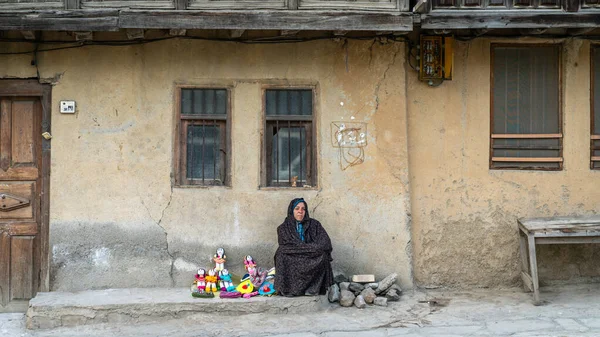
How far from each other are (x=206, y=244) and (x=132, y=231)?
0.89 metres

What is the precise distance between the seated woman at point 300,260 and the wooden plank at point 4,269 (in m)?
3.25

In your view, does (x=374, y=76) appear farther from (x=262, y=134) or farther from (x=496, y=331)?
(x=496, y=331)

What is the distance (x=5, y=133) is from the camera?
27.8 feet

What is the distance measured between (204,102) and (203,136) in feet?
1.35

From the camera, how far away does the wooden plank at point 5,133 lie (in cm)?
845

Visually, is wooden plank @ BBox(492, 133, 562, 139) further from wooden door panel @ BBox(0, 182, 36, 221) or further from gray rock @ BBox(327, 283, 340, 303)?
wooden door panel @ BBox(0, 182, 36, 221)

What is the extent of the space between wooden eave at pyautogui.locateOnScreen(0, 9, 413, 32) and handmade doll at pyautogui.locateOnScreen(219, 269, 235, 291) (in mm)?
2805

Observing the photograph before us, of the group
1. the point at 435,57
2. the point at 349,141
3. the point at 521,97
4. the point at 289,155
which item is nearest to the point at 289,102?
the point at 289,155

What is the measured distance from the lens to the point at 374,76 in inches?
338

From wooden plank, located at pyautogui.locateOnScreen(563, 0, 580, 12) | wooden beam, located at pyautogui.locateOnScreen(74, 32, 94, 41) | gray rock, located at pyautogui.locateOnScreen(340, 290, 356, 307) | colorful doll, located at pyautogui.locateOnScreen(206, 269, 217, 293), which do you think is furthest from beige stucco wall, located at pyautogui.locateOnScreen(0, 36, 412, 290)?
wooden plank, located at pyautogui.locateOnScreen(563, 0, 580, 12)

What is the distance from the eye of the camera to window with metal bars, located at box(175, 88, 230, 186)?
855 centimetres

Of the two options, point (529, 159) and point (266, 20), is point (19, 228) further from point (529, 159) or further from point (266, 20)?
point (529, 159)

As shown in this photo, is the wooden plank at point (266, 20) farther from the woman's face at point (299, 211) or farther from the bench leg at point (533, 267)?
the bench leg at point (533, 267)

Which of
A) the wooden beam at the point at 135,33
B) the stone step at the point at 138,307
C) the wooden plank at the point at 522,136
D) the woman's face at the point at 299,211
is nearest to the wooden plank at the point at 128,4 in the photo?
the wooden beam at the point at 135,33
